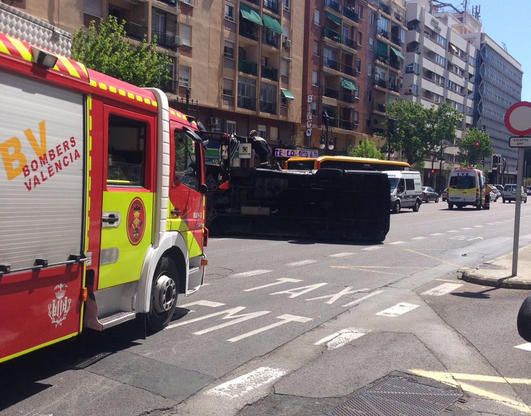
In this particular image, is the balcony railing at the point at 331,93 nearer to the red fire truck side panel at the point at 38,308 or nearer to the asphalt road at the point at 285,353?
the asphalt road at the point at 285,353

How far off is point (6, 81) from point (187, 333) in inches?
137

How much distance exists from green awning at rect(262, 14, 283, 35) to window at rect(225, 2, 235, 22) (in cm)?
344

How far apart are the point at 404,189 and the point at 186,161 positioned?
28.5 meters

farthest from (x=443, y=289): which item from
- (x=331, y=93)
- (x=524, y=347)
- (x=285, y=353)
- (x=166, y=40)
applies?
(x=331, y=93)

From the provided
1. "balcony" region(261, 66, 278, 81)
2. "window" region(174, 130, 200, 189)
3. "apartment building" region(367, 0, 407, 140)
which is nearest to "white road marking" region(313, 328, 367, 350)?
"window" region(174, 130, 200, 189)

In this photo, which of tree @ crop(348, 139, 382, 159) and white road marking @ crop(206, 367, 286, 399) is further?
tree @ crop(348, 139, 382, 159)

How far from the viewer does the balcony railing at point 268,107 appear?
44594mm

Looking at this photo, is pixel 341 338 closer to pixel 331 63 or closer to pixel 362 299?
pixel 362 299

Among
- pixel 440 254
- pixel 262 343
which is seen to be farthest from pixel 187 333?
pixel 440 254

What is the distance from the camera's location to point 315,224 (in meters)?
16.8

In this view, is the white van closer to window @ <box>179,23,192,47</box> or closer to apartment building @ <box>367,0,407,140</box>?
window @ <box>179,23,192,47</box>

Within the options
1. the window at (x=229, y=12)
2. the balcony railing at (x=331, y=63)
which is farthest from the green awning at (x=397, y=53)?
the window at (x=229, y=12)

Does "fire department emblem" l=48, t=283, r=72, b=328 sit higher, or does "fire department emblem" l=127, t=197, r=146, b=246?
"fire department emblem" l=127, t=197, r=146, b=246

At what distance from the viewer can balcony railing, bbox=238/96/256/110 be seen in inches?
1664
